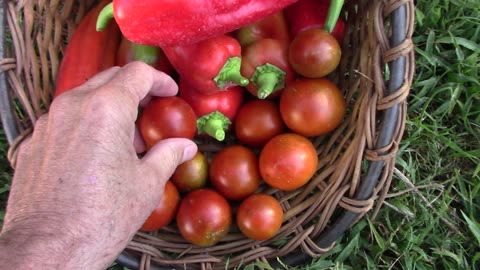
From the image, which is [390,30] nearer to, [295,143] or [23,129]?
[295,143]

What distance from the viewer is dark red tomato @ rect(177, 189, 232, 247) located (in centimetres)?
124

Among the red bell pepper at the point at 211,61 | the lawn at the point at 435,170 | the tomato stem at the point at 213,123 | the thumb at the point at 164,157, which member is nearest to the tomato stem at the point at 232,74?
the red bell pepper at the point at 211,61

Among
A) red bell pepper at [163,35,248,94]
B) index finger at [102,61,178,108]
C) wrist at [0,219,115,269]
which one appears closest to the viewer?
wrist at [0,219,115,269]

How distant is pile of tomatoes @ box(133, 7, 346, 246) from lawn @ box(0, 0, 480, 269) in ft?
0.77

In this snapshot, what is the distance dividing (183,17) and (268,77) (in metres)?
0.27

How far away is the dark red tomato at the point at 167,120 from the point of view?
3.99ft

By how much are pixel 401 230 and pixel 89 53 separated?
923 mm

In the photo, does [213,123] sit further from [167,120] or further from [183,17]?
[183,17]

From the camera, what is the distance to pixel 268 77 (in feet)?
4.10

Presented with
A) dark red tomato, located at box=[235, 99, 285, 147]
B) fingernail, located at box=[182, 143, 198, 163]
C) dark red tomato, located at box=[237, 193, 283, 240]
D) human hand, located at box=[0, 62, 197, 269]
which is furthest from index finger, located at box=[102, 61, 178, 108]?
dark red tomato, located at box=[237, 193, 283, 240]

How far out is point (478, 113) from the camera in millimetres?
1466

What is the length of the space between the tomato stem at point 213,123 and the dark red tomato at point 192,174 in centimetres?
8

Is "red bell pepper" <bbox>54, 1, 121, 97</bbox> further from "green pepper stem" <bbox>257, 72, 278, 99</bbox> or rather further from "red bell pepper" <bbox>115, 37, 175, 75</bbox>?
"green pepper stem" <bbox>257, 72, 278, 99</bbox>

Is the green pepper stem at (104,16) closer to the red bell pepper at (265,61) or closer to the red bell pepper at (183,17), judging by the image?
the red bell pepper at (183,17)
